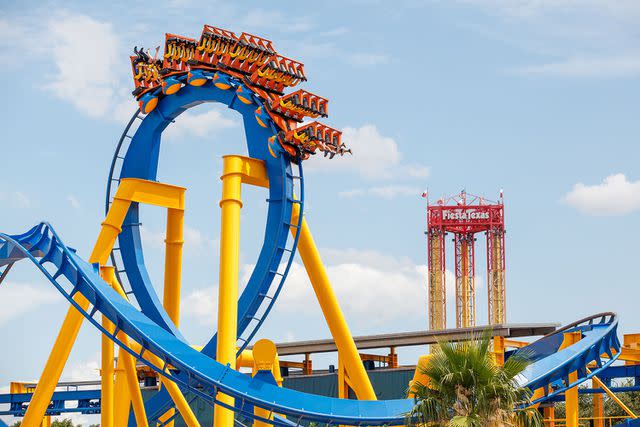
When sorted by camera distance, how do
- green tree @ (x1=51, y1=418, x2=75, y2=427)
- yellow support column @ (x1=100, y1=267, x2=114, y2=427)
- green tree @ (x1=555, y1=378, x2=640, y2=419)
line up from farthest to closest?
green tree @ (x1=51, y1=418, x2=75, y2=427), green tree @ (x1=555, y1=378, x2=640, y2=419), yellow support column @ (x1=100, y1=267, x2=114, y2=427)

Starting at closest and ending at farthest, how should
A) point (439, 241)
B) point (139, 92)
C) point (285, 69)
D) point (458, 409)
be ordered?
point (458, 409) < point (285, 69) < point (139, 92) < point (439, 241)

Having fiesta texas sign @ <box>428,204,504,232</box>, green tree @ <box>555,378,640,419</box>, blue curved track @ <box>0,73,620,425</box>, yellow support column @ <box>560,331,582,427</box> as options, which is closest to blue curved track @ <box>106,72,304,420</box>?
blue curved track @ <box>0,73,620,425</box>

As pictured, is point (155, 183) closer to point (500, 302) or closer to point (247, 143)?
point (247, 143)

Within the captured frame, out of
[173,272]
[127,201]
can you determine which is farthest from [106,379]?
[127,201]

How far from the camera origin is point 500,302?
75.8 m

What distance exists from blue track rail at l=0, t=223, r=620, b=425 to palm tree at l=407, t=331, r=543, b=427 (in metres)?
6.01

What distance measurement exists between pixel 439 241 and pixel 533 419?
55.5m

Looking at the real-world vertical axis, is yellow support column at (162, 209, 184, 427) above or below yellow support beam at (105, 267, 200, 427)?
above

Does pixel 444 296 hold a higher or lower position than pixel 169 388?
higher

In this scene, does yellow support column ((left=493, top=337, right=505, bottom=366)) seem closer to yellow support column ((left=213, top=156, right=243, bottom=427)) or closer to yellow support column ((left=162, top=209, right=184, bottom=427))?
yellow support column ((left=213, top=156, right=243, bottom=427))

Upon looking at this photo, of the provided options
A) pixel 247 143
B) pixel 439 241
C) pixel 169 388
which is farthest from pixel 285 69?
pixel 439 241

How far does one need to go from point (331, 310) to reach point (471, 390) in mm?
12031

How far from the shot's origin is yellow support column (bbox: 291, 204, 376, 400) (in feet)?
97.3

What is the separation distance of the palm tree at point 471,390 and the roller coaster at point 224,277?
6.00 meters
